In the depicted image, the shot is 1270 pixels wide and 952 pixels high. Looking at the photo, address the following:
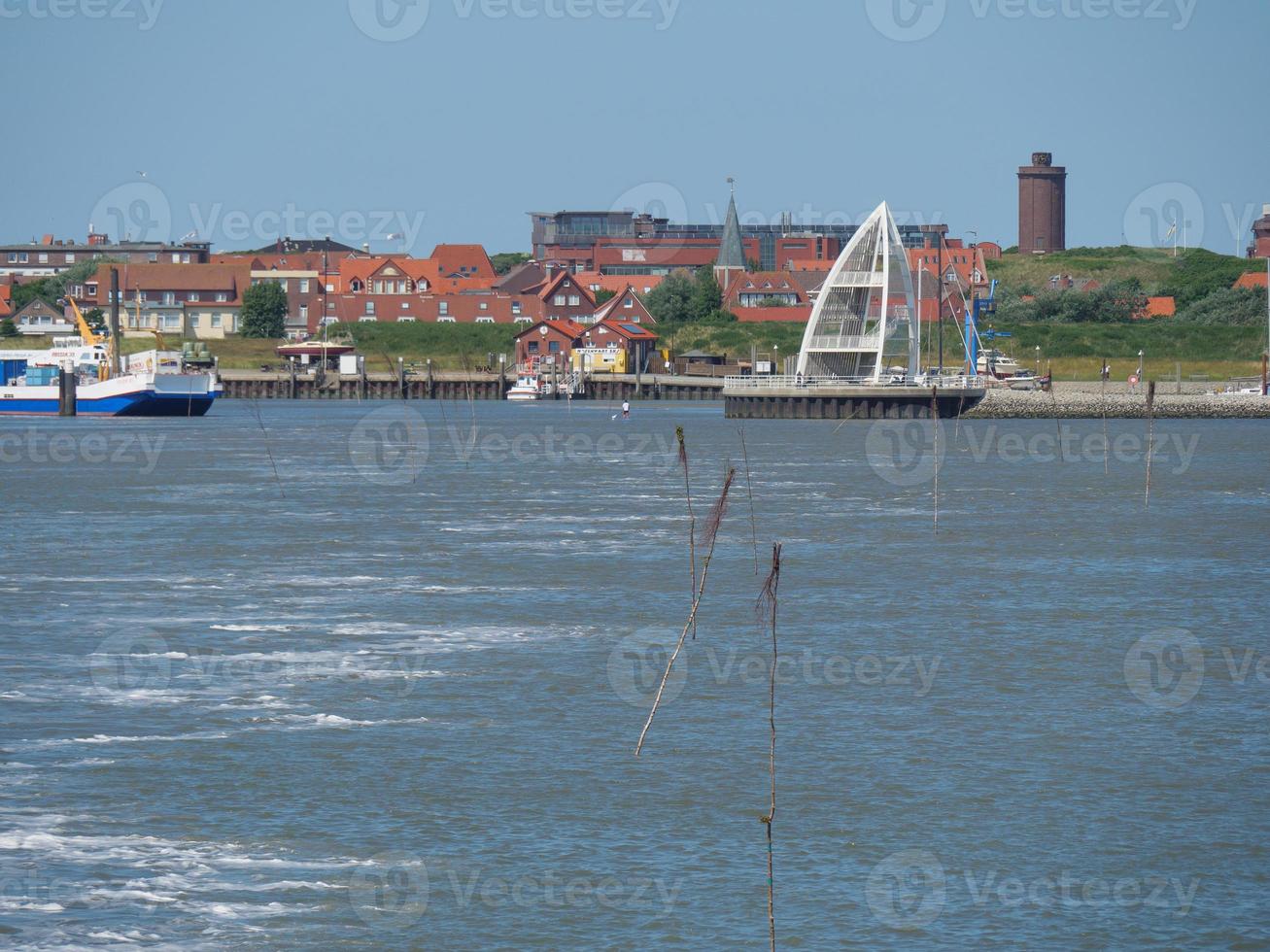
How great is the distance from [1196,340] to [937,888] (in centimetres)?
15635

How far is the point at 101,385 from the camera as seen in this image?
11738 cm

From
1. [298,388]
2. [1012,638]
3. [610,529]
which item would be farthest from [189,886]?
[298,388]

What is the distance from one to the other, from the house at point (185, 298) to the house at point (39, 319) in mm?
6176

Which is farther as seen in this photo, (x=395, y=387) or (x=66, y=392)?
(x=395, y=387)

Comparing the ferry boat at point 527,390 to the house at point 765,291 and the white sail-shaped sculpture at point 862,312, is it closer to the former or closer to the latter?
the house at point 765,291

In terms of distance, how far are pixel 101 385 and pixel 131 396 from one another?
7.86 feet

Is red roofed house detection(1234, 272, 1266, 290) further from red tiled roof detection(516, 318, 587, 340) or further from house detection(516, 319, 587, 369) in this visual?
house detection(516, 319, 587, 369)

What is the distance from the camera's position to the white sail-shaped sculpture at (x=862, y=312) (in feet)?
356

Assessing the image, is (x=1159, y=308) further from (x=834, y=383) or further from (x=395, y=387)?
(x=834, y=383)

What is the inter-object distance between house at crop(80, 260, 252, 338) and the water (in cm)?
14981

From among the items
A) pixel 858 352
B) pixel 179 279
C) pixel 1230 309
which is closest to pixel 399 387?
pixel 179 279

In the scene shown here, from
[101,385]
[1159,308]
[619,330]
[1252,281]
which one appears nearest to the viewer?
[101,385]

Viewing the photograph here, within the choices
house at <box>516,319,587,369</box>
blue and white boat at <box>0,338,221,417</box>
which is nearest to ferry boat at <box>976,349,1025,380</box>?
house at <box>516,319,587,369</box>

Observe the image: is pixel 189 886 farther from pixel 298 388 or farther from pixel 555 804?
pixel 298 388
